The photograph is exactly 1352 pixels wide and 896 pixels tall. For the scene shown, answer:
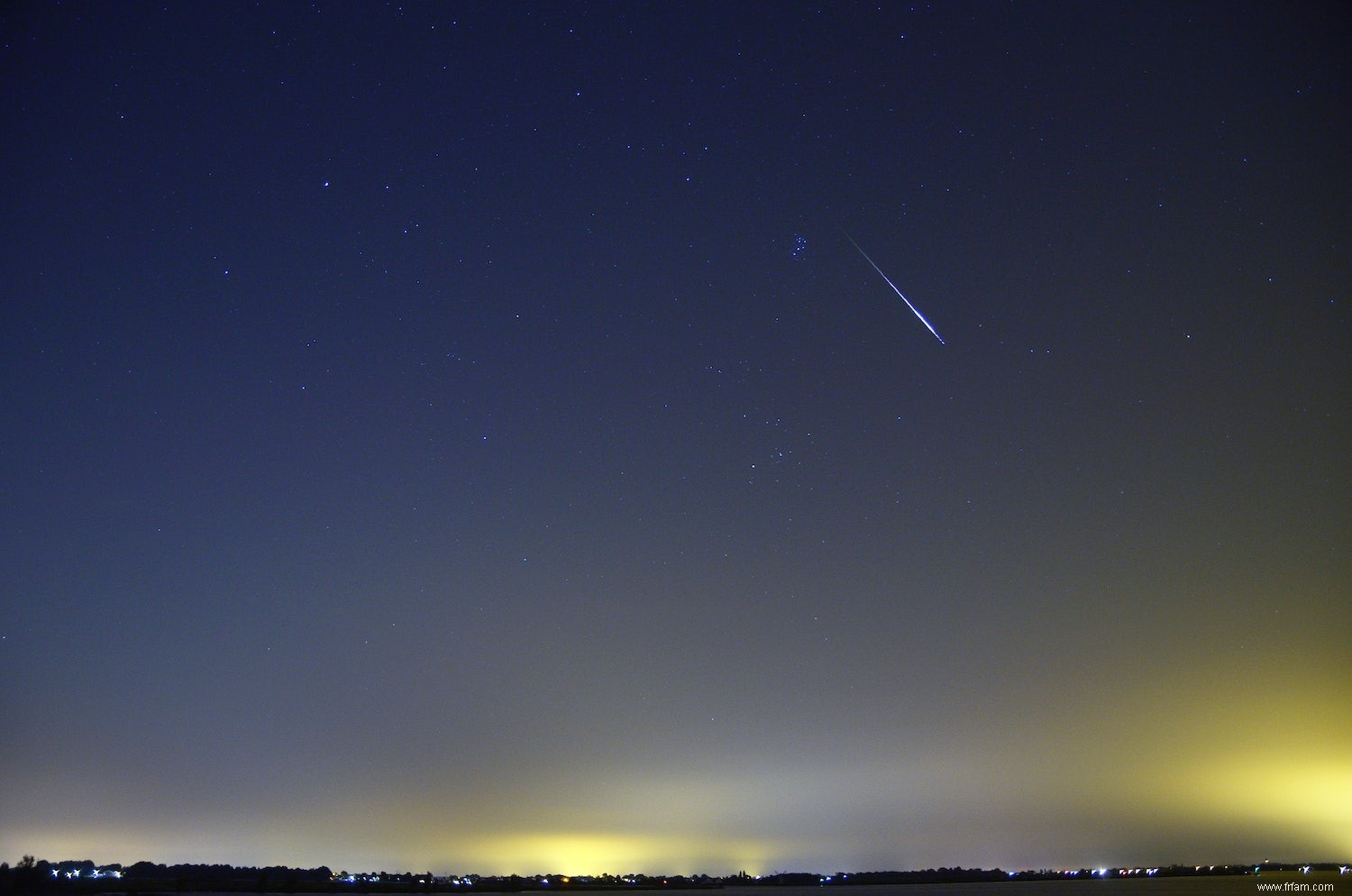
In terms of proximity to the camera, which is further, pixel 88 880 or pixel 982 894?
pixel 982 894

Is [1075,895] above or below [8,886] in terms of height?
below

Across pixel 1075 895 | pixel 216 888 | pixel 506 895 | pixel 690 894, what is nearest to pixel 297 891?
pixel 216 888

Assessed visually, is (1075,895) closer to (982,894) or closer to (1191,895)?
(1191,895)

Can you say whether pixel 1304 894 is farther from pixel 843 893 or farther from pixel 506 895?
pixel 506 895

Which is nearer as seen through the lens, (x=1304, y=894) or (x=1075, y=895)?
(x=1304, y=894)

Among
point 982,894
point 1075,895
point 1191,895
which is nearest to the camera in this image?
point 1191,895

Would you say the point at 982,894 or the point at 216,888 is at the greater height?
the point at 216,888

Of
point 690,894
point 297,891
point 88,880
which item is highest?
point 88,880

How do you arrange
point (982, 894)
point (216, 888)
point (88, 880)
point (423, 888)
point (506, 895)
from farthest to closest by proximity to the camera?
point (982, 894) < point (506, 895) < point (423, 888) < point (216, 888) < point (88, 880)

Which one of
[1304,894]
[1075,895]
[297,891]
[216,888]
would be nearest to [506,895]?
[297,891]
